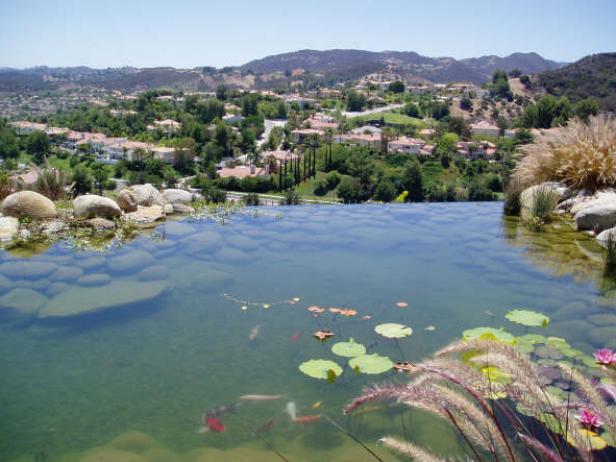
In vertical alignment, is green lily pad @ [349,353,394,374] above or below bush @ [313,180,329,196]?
above

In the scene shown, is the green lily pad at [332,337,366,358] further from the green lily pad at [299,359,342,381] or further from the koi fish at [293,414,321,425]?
the koi fish at [293,414,321,425]

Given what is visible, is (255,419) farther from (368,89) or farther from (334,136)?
(368,89)

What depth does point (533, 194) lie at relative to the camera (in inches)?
259

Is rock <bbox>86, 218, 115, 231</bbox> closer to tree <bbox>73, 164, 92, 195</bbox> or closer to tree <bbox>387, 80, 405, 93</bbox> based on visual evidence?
tree <bbox>73, 164, 92, 195</bbox>

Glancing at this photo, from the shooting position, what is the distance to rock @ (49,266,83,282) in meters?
4.27

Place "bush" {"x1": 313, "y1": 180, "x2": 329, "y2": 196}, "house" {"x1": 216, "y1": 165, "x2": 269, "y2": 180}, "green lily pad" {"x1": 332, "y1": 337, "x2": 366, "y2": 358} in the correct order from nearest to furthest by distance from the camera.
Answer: "green lily pad" {"x1": 332, "y1": 337, "x2": 366, "y2": 358} → "bush" {"x1": 313, "y1": 180, "x2": 329, "y2": 196} → "house" {"x1": 216, "y1": 165, "x2": 269, "y2": 180}

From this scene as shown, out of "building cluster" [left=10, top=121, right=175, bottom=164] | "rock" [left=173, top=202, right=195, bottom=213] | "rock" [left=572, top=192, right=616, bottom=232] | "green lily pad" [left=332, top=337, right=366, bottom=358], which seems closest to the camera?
"green lily pad" [left=332, top=337, right=366, bottom=358]

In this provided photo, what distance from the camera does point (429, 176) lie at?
176 ft

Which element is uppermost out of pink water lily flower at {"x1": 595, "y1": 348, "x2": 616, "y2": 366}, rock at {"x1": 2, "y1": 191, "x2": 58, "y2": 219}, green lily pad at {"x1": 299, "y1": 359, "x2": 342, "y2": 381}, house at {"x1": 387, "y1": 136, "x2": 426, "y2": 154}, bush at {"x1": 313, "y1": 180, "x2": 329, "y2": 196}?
rock at {"x1": 2, "y1": 191, "x2": 58, "y2": 219}

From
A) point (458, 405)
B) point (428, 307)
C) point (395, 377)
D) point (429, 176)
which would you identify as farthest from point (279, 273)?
point (429, 176)

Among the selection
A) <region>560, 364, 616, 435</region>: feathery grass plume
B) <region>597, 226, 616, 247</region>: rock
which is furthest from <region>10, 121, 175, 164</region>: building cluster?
<region>560, 364, 616, 435</region>: feathery grass plume

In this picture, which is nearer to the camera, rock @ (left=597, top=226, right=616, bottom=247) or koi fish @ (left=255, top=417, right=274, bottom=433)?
koi fish @ (left=255, top=417, right=274, bottom=433)

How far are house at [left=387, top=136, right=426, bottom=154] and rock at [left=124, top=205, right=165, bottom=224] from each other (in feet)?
Result: 187

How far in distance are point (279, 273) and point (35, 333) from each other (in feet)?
6.19
